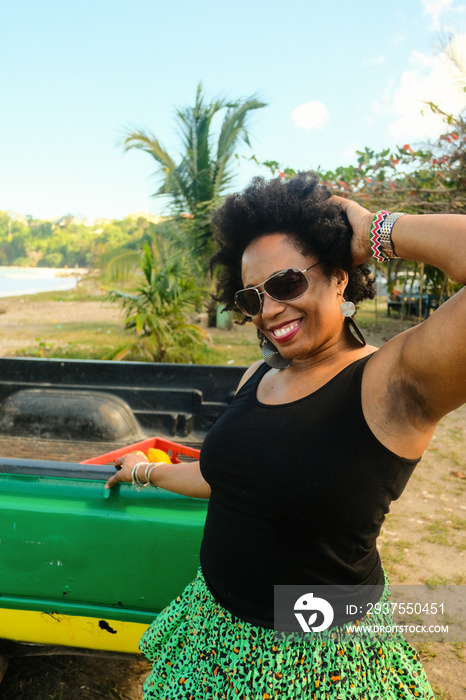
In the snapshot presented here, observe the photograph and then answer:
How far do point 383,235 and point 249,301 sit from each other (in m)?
0.39

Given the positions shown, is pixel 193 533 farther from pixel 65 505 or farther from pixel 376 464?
pixel 376 464

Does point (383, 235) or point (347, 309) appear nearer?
point (383, 235)

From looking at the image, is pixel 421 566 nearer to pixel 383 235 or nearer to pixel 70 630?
pixel 70 630

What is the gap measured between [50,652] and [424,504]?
10.8 ft

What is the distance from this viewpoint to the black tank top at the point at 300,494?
115 centimetres

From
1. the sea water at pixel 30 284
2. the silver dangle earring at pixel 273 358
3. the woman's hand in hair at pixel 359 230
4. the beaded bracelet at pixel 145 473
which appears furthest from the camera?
the sea water at pixel 30 284

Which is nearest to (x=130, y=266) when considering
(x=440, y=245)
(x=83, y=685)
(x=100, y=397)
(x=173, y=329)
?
(x=173, y=329)

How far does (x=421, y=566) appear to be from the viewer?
139 inches

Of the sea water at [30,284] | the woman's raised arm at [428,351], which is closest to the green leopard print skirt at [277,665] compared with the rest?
the woman's raised arm at [428,351]

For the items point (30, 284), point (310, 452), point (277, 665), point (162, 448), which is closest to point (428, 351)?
point (310, 452)

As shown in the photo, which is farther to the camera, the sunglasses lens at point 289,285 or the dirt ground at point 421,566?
the dirt ground at point 421,566

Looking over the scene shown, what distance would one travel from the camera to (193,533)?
1834 mm

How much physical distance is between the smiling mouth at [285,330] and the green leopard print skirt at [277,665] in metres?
0.66

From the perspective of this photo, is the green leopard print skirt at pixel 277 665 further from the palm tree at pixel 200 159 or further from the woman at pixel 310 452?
the palm tree at pixel 200 159
